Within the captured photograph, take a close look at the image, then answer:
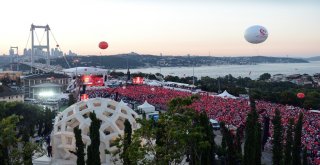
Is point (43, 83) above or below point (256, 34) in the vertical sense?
below

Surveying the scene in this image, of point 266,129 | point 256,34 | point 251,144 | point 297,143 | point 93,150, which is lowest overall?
point 266,129

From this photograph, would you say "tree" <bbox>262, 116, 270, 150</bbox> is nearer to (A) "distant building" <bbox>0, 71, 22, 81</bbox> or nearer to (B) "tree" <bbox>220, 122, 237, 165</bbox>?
(B) "tree" <bbox>220, 122, 237, 165</bbox>

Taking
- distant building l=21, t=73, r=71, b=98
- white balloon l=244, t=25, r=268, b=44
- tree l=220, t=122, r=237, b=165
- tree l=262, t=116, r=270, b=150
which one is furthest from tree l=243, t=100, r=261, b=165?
distant building l=21, t=73, r=71, b=98

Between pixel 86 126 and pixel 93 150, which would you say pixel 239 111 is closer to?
pixel 86 126

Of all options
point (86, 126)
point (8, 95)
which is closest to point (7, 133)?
point (86, 126)

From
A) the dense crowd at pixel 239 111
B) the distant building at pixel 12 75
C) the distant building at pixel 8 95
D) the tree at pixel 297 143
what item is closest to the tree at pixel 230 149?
the tree at pixel 297 143

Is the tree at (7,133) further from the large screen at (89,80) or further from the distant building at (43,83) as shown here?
the distant building at (43,83)
